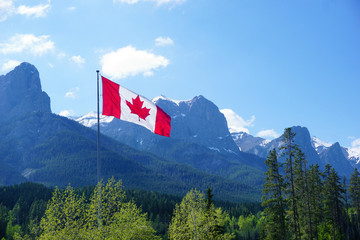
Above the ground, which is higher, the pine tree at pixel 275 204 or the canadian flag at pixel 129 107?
the canadian flag at pixel 129 107

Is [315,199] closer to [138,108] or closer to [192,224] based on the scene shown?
[192,224]

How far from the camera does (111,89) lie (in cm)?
2623

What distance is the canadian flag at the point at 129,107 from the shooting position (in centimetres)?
2605

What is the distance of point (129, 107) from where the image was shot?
2680cm

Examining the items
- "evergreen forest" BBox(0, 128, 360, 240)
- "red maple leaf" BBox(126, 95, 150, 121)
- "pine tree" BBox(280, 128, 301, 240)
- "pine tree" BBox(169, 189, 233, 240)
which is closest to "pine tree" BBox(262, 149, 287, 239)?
"evergreen forest" BBox(0, 128, 360, 240)

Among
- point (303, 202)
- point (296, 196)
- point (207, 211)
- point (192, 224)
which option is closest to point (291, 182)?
point (296, 196)

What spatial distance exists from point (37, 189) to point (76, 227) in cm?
16037

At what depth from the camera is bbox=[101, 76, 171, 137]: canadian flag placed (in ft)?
85.5

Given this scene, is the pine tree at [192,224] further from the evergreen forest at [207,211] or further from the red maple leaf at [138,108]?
the red maple leaf at [138,108]

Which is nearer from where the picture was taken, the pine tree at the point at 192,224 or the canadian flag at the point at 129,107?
the canadian flag at the point at 129,107

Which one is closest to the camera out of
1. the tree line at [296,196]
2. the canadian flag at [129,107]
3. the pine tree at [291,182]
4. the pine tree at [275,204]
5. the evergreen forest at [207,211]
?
the canadian flag at [129,107]

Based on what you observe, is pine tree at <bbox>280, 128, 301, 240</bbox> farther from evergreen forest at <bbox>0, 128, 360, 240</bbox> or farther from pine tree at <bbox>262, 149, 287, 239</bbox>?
pine tree at <bbox>262, 149, 287, 239</bbox>

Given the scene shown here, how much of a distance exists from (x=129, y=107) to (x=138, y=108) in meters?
0.80

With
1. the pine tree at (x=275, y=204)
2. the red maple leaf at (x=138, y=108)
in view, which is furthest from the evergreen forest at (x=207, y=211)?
the red maple leaf at (x=138, y=108)
